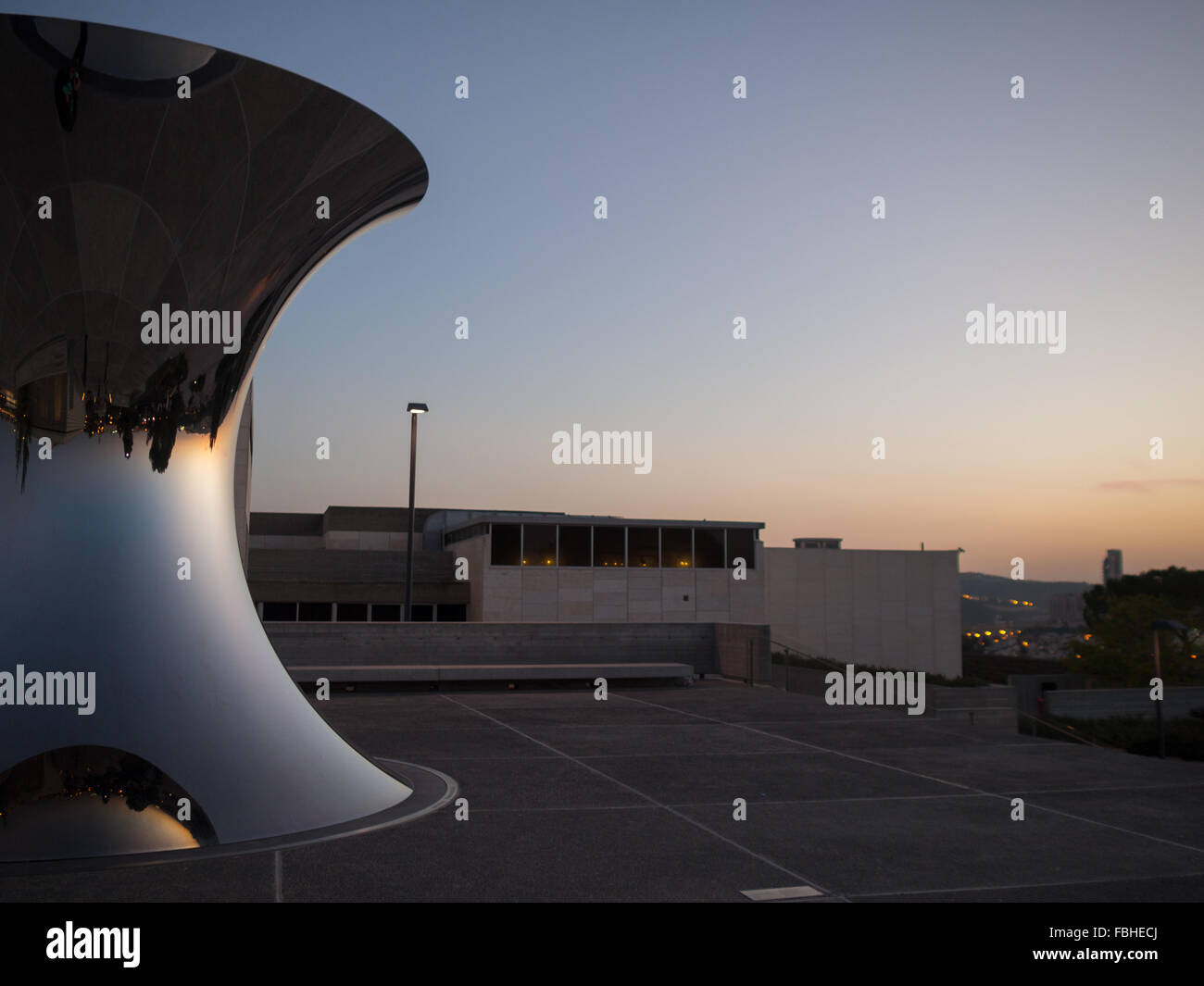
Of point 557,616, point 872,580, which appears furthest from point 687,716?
point 872,580

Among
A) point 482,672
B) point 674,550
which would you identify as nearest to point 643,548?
point 674,550

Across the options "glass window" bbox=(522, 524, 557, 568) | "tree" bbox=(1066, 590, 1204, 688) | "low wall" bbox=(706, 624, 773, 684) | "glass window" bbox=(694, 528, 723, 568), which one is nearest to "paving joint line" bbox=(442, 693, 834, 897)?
"low wall" bbox=(706, 624, 773, 684)

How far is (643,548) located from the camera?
3772 centimetres

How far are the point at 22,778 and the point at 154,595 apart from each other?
1156mm

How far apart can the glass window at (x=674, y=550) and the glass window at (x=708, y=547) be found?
0.40m

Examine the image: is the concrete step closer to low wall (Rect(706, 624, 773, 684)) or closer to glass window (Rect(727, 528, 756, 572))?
low wall (Rect(706, 624, 773, 684))

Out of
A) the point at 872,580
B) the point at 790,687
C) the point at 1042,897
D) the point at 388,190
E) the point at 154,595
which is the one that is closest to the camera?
the point at 1042,897

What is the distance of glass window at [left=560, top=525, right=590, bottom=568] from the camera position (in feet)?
122

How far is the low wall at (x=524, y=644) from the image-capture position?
1922 centimetres

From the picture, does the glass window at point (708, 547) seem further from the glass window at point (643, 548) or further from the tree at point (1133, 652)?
the tree at point (1133, 652)

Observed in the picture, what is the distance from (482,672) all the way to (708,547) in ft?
70.5

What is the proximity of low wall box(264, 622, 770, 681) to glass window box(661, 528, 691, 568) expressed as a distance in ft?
53.1
